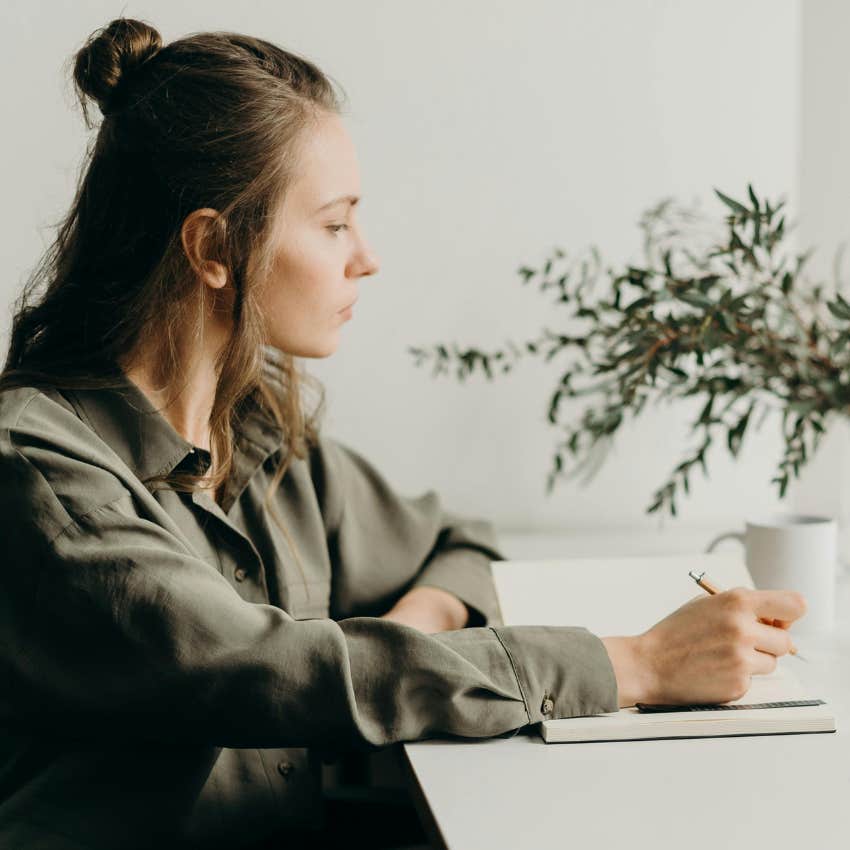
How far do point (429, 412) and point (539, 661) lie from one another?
71 centimetres

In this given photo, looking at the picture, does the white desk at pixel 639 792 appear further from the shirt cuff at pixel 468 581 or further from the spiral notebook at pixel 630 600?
the shirt cuff at pixel 468 581

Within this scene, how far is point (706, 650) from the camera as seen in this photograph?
2.60 ft

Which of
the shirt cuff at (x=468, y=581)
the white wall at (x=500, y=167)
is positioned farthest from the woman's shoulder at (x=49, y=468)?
the white wall at (x=500, y=167)

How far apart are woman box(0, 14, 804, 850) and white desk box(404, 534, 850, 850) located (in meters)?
0.04

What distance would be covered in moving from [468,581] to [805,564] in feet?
1.16

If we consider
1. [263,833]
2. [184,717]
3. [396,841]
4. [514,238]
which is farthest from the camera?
[514,238]

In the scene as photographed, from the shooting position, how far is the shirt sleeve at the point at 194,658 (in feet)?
2.43

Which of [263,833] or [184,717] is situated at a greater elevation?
[184,717]

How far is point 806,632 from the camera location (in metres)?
1.08

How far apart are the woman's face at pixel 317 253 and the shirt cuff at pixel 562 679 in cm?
39

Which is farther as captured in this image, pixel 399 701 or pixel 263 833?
pixel 263 833

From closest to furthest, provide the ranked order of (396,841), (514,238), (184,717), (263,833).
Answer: (184,717) < (263,833) < (396,841) < (514,238)

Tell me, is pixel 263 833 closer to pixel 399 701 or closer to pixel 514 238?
pixel 399 701

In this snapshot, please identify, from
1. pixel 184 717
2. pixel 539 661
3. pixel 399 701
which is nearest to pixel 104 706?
pixel 184 717
